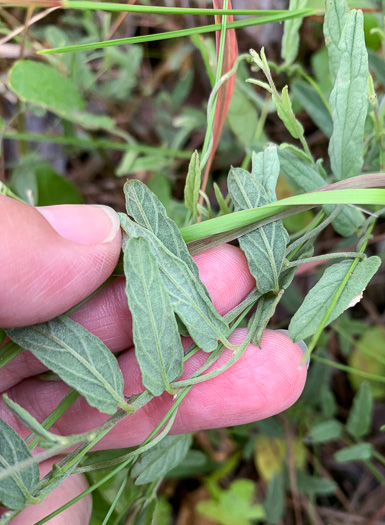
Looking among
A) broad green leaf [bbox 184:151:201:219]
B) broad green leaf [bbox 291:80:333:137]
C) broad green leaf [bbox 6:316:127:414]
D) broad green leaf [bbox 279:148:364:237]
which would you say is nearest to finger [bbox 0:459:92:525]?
broad green leaf [bbox 6:316:127:414]

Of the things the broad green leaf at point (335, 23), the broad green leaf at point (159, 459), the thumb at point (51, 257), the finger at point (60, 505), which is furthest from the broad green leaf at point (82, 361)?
the broad green leaf at point (335, 23)

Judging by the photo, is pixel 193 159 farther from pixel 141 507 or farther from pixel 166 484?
pixel 166 484

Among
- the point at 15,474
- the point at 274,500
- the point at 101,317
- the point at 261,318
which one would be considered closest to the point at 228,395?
the point at 261,318

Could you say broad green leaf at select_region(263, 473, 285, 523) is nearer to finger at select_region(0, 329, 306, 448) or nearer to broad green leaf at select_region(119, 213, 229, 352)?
finger at select_region(0, 329, 306, 448)

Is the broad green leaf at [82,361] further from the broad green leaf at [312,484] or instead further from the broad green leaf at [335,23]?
the broad green leaf at [312,484]

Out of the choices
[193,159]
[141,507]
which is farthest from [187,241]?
[141,507]

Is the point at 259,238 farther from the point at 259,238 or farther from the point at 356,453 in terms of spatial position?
the point at 356,453

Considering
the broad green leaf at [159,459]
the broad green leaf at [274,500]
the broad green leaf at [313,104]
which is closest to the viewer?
the broad green leaf at [159,459]
